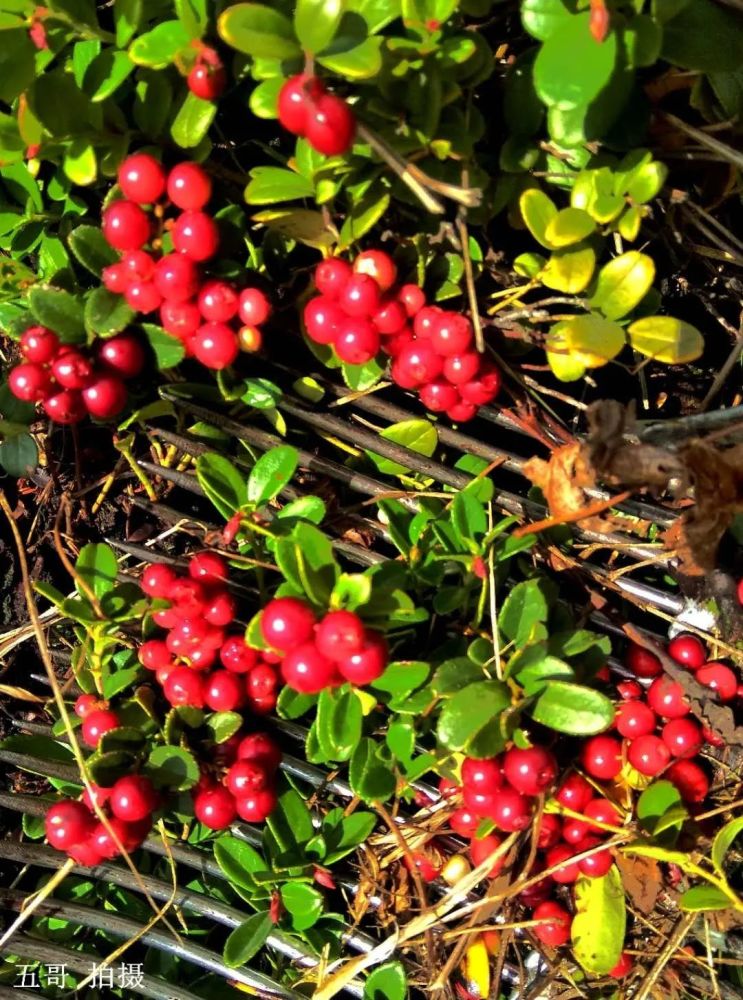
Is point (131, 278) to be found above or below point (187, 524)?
above

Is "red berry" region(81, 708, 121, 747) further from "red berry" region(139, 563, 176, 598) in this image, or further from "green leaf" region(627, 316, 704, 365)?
"green leaf" region(627, 316, 704, 365)

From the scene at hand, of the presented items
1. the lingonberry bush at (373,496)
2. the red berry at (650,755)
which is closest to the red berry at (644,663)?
the lingonberry bush at (373,496)

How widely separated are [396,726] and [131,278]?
2.69 ft

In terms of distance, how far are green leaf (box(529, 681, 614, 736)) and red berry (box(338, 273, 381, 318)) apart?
2.07ft

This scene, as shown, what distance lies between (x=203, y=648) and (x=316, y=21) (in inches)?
36.2

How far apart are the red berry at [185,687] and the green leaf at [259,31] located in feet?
3.02

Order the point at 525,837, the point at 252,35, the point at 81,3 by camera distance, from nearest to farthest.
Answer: the point at 252,35, the point at 81,3, the point at 525,837

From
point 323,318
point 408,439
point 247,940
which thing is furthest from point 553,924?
point 323,318

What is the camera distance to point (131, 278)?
53.4 inches

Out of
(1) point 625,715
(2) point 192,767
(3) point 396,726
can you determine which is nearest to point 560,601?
(1) point 625,715

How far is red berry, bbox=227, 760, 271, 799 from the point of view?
1453mm

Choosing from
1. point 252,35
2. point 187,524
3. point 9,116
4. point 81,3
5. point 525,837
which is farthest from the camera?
point 187,524

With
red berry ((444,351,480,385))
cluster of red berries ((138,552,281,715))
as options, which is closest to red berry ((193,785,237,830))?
cluster of red berries ((138,552,281,715))

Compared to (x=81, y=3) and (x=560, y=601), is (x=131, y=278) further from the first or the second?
(x=560, y=601)
